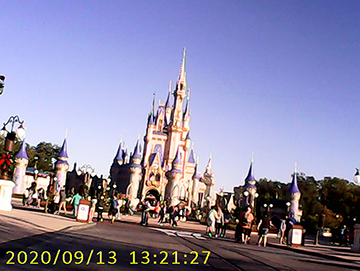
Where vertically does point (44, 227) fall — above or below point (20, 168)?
below

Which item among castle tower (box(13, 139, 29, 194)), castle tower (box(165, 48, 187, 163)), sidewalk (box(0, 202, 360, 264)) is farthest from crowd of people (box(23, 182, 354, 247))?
castle tower (box(165, 48, 187, 163))

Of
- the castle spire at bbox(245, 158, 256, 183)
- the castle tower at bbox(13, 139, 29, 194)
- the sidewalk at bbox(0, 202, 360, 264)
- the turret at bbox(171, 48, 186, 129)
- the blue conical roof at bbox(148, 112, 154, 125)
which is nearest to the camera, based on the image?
the sidewalk at bbox(0, 202, 360, 264)

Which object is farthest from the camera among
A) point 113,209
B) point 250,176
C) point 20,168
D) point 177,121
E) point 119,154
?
point 177,121

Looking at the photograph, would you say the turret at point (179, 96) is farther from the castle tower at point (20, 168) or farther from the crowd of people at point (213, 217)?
the crowd of people at point (213, 217)

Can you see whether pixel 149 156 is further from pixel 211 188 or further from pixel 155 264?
pixel 155 264

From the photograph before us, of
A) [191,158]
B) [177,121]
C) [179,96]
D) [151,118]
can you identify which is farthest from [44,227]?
[179,96]

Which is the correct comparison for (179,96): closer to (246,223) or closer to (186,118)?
(186,118)

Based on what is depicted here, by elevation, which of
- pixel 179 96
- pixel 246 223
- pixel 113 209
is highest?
pixel 179 96

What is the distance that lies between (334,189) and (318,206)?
3.62m

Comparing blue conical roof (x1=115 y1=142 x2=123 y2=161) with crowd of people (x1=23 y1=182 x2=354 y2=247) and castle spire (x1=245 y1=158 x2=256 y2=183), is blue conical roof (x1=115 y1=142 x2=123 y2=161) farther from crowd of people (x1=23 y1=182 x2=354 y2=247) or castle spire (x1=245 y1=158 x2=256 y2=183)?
crowd of people (x1=23 y1=182 x2=354 y2=247)

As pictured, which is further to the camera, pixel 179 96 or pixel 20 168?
pixel 179 96

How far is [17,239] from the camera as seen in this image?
424 inches

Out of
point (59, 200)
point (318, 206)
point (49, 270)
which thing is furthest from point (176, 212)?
point (318, 206)

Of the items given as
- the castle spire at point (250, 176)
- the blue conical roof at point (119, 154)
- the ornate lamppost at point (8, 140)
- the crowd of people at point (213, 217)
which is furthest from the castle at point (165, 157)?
the ornate lamppost at point (8, 140)
